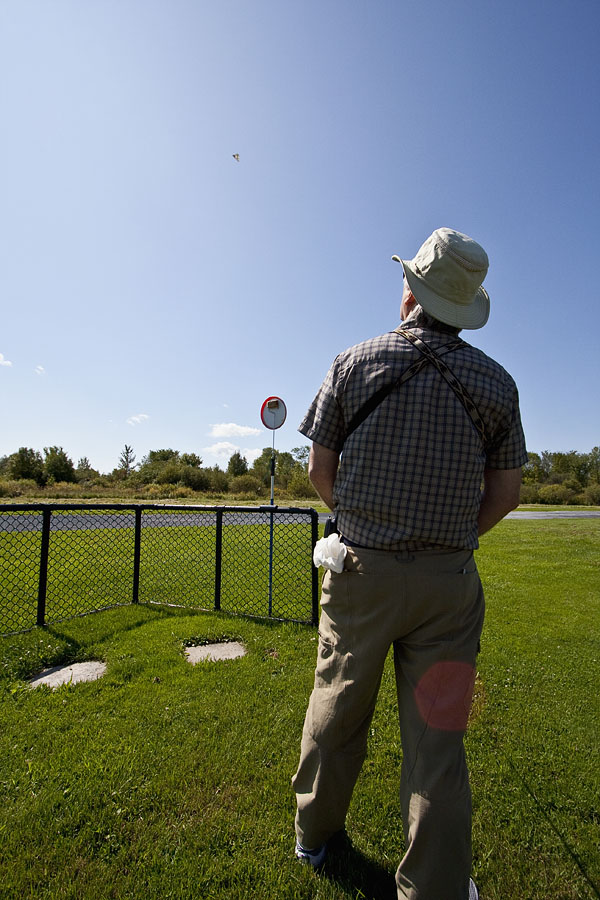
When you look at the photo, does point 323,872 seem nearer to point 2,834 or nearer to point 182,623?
point 2,834

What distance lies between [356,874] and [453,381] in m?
1.70

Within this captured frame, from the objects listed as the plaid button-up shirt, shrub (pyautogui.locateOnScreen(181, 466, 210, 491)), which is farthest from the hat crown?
shrub (pyautogui.locateOnScreen(181, 466, 210, 491))

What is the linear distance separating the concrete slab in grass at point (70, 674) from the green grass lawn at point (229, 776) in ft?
0.32

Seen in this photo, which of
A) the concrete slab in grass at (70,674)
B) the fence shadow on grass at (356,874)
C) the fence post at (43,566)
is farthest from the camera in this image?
the fence post at (43,566)

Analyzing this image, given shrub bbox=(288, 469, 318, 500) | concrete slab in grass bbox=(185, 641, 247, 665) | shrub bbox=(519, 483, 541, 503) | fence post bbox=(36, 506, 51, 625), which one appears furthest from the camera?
shrub bbox=(519, 483, 541, 503)

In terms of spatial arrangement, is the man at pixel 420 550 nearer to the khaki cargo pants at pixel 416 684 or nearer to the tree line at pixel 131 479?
the khaki cargo pants at pixel 416 684

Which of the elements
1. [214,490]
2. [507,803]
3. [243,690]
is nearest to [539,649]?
[507,803]

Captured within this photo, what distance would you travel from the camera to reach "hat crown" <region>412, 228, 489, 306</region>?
4.70ft

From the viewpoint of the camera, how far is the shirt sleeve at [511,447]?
1412 millimetres

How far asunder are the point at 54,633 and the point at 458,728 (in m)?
3.46

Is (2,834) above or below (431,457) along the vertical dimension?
below

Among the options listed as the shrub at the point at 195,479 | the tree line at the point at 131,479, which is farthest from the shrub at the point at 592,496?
the shrub at the point at 195,479

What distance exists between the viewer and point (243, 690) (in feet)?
9.44

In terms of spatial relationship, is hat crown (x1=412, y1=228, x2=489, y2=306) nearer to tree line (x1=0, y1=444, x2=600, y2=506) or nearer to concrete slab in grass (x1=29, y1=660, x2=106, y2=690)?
concrete slab in grass (x1=29, y1=660, x2=106, y2=690)
